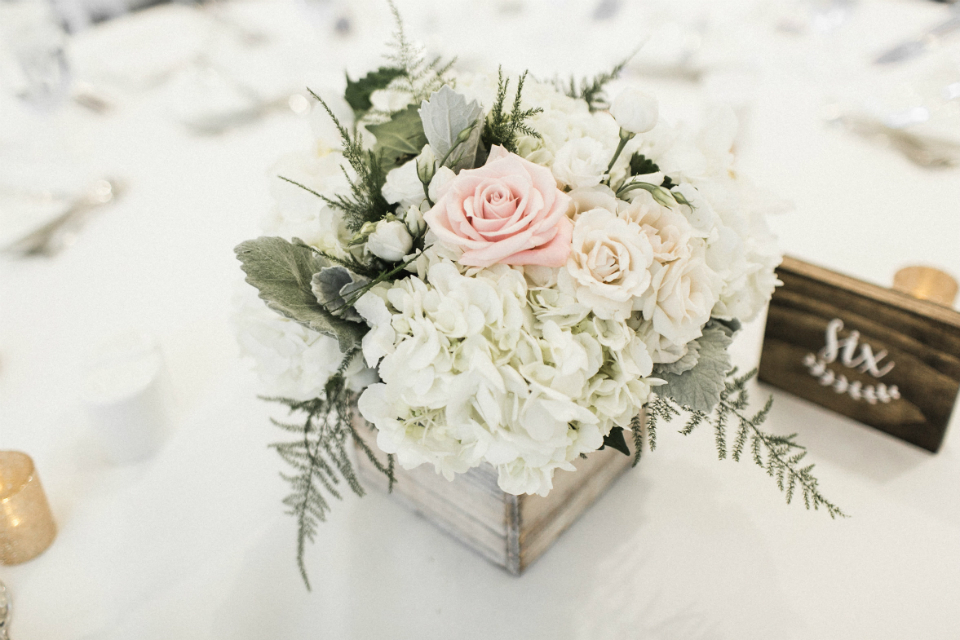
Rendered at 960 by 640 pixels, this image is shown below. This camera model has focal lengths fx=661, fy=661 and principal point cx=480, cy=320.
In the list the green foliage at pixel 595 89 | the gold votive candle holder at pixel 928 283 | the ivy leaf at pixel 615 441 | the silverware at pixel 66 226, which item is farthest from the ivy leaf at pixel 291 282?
the silverware at pixel 66 226

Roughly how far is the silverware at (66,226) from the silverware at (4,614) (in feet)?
2.08

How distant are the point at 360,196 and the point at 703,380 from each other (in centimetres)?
32

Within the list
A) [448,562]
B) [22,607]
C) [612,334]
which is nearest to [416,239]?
[612,334]

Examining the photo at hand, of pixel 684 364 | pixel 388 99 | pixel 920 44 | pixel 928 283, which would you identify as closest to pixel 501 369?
pixel 684 364

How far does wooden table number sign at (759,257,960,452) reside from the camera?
69cm

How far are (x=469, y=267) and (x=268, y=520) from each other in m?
0.43

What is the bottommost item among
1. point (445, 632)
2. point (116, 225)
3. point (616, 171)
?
point (445, 632)

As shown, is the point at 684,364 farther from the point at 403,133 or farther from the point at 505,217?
the point at 403,133

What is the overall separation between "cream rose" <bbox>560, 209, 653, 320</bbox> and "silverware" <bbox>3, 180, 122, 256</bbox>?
3.33 feet

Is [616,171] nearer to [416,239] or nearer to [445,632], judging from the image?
[416,239]

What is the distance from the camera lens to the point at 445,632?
65 cm

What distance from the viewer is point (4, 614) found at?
2.14 feet

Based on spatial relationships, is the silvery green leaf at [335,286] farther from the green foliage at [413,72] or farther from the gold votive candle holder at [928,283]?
the gold votive candle holder at [928,283]

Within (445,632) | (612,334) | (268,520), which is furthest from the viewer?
(268,520)
